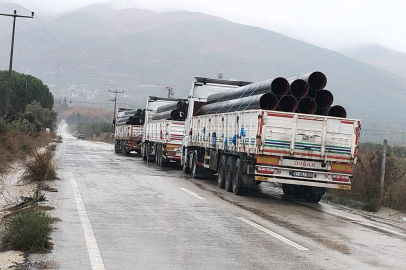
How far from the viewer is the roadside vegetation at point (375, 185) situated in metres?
14.4

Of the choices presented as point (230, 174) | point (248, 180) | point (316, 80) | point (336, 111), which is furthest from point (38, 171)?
point (336, 111)

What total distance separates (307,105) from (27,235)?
838 cm

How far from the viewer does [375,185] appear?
15.1 metres

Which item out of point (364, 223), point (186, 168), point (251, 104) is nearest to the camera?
point (364, 223)

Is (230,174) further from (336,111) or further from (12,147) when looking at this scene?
(12,147)

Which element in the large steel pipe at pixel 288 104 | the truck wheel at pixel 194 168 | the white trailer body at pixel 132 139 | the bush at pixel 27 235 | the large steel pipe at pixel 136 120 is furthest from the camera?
the large steel pipe at pixel 136 120

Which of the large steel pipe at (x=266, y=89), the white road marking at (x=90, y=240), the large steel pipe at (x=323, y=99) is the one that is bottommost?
the white road marking at (x=90, y=240)

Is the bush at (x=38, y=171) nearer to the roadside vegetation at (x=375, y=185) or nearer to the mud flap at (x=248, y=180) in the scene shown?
the mud flap at (x=248, y=180)

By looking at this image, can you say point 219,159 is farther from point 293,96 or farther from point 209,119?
point 293,96

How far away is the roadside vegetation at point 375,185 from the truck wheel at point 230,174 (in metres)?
3.03

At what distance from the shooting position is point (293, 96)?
13.3 m

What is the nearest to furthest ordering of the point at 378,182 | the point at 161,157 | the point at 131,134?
1. the point at 378,182
2. the point at 161,157
3. the point at 131,134

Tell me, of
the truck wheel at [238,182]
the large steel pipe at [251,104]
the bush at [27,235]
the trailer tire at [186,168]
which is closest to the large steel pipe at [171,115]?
the trailer tire at [186,168]

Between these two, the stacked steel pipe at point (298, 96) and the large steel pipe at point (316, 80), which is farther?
the large steel pipe at point (316, 80)
